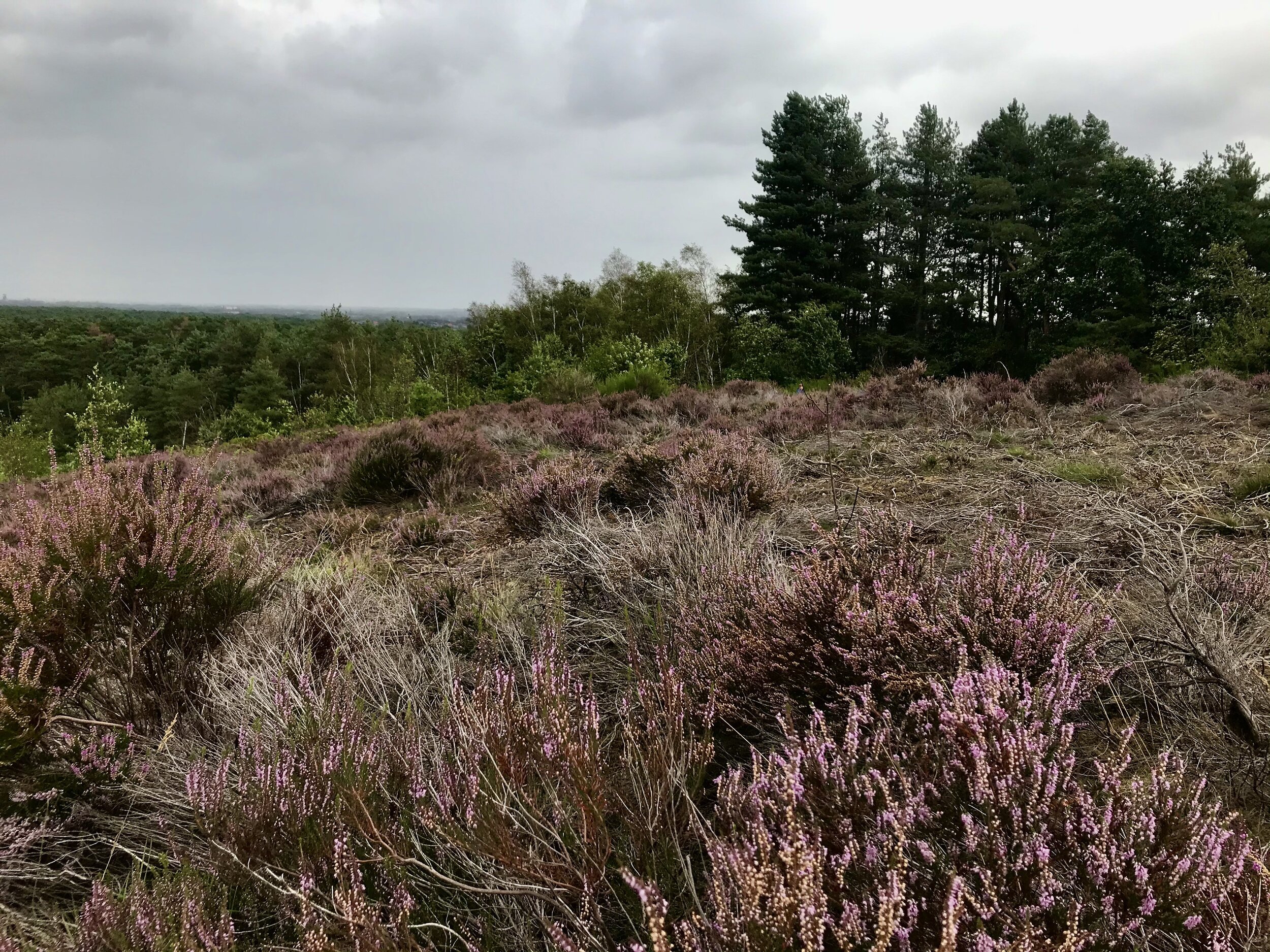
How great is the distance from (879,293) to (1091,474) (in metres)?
29.1

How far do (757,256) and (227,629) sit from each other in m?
29.6

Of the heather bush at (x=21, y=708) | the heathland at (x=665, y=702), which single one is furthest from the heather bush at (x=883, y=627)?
the heather bush at (x=21, y=708)

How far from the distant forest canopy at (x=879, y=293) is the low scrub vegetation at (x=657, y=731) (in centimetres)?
1056

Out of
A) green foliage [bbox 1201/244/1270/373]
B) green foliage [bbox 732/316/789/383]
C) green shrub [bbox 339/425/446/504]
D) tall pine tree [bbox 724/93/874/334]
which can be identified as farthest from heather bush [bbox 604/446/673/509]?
tall pine tree [bbox 724/93/874/334]

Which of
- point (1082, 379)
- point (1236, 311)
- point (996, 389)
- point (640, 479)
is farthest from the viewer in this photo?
point (1236, 311)

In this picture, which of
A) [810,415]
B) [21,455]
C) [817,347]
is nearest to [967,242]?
[817,347]

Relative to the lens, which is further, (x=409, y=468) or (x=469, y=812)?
(x=409, y=468)

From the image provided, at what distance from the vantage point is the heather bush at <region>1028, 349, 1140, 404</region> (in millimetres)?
7535

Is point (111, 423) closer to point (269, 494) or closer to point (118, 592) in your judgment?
point (269, 494)

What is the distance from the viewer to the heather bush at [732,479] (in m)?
3.96

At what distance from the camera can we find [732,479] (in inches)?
161

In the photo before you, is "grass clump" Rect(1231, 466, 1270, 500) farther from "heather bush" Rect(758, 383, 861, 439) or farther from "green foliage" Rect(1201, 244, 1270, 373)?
"green foliage" Rect(1201, 244, 1270, 373)

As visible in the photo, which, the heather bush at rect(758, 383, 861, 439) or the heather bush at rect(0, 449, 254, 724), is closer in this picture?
the heather bush at rect(0, 449, 254, 724)

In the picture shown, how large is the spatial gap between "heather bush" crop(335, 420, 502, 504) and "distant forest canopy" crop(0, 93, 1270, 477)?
705 centimetres
